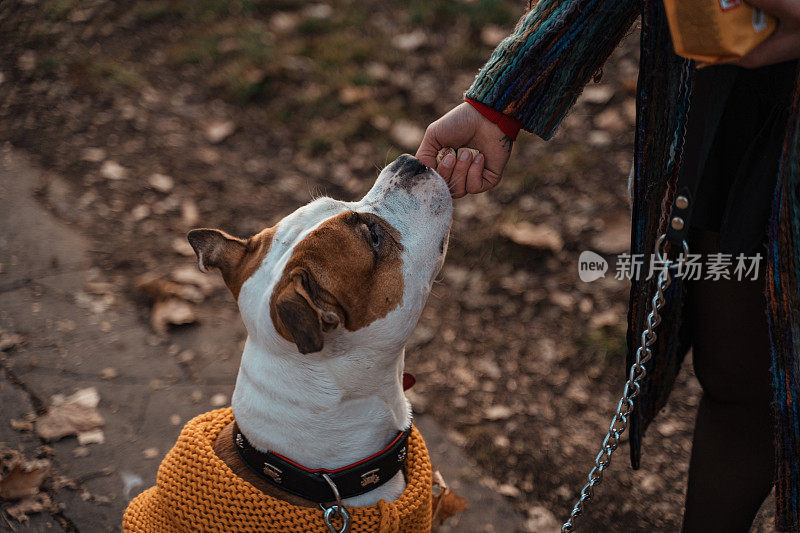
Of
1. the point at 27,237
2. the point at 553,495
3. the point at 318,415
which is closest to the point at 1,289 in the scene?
the point at 27,237

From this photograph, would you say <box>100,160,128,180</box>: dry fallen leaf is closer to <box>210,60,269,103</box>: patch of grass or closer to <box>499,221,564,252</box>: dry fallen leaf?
<box>210,60,269,103</box>: patch of grass

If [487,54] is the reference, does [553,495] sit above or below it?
below

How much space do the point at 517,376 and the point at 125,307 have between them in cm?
196

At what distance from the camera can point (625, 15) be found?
169 cm


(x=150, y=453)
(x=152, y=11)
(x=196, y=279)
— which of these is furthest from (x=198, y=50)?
(x=150, y=453)

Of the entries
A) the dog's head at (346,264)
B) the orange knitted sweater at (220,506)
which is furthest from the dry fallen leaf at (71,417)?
the dog's head at (346,264)

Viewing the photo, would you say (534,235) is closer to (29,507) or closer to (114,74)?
(29,507)

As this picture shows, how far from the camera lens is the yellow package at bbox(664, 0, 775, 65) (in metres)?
1.26

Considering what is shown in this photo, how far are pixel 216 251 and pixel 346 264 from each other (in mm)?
410

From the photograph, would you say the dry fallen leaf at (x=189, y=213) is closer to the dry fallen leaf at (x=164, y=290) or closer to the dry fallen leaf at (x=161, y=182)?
the dry fallen leaf at (x=161, y=182)

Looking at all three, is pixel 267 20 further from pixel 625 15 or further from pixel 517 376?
pixel 625 15

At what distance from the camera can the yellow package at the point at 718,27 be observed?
126cm

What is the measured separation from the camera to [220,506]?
1.77 m

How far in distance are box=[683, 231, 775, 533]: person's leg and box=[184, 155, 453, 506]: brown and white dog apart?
2.52 feet
